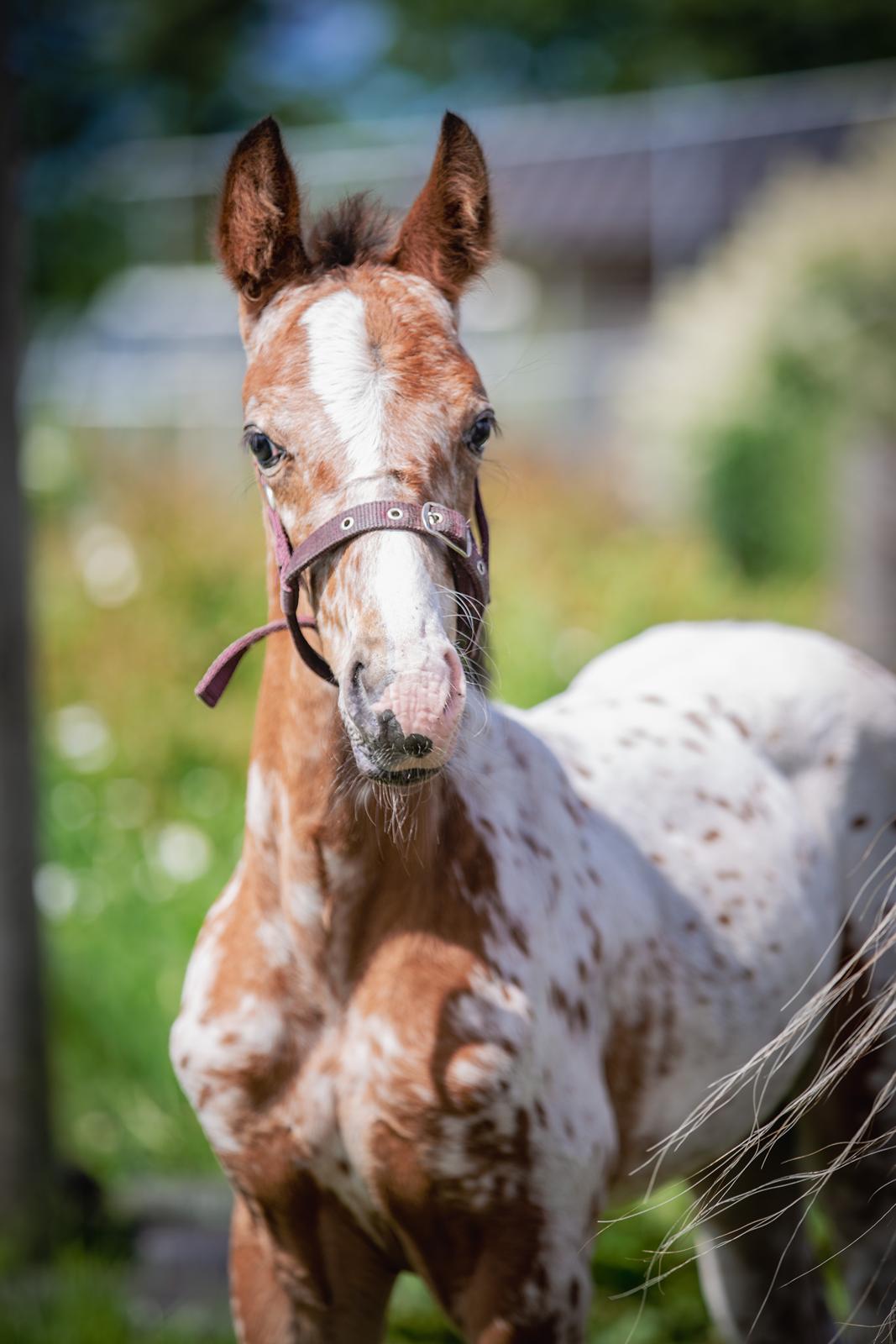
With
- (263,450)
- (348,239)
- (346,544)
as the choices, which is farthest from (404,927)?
(348,239)

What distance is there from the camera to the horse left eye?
181cm

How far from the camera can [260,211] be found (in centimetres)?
189

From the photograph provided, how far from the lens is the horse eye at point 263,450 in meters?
1.81

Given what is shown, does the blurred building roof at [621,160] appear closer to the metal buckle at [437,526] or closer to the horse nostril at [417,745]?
the metal buckle at [437,526]

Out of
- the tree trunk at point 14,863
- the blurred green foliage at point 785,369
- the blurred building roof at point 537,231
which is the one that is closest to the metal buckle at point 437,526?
the tree trunk at point 14,863

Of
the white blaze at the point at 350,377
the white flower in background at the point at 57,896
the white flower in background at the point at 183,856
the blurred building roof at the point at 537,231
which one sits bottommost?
the white flower in background at the point at 57,896

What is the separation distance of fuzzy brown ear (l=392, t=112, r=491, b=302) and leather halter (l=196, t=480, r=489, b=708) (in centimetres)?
34

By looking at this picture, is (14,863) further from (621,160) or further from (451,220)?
(621,160)

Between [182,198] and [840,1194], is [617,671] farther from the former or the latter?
[182,198]

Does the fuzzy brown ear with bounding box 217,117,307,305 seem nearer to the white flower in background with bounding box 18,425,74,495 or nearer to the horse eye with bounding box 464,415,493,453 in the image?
the horse eye with bounding box 464,415,493,453

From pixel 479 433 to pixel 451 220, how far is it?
0.38 meters

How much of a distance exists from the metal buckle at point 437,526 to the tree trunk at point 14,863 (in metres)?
1.94

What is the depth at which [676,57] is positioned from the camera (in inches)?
872

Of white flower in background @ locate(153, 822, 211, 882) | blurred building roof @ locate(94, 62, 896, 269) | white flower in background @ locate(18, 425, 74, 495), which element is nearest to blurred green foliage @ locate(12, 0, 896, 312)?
blurred building roof @ locate(94, 62, 896, 269)
